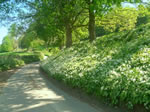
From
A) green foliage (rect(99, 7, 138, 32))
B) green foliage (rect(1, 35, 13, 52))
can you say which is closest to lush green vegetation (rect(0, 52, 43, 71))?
green foliage (rect(99, 7, 138, 32))

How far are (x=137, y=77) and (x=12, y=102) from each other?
553 centimetres

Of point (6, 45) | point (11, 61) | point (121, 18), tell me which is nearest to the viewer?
point (121, 18)

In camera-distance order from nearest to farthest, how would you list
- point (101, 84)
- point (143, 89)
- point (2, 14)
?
point (143, 89), point (101, 84), point (2, 14)

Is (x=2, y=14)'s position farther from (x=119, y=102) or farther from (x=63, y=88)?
(x=119, y=102)

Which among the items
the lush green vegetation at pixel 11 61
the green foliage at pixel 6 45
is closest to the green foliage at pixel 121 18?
the lush green vegetation at pixel 11 61

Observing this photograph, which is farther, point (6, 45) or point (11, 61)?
point (6, 45)

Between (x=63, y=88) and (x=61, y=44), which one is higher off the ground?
(x=61, y=44)

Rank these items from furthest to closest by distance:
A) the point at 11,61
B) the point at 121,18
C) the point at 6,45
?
the point at 6,45, the point at 11,61, the point at 121,18

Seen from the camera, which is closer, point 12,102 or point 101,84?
point 101,84

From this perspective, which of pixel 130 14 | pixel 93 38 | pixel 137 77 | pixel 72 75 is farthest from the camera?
pixel 130 14

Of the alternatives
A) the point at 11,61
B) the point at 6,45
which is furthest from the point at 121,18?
the point at 6,45

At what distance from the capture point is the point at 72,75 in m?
9.10

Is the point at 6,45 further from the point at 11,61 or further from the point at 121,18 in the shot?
the point at 121,18

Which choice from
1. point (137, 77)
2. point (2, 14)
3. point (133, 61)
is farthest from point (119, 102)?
point (2, 14)
